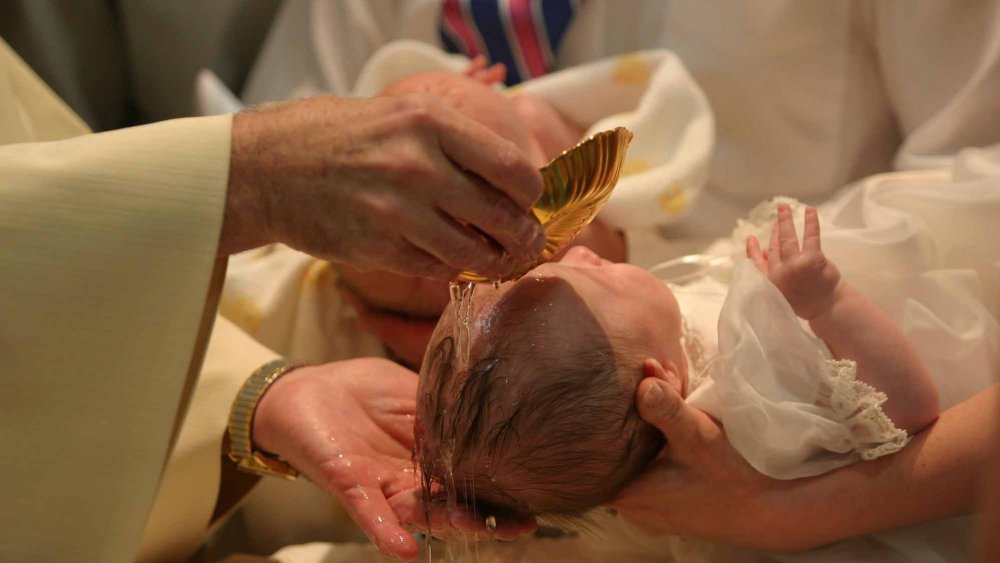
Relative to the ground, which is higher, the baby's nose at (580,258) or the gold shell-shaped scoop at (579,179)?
the gold shell-shaped scoop at (579,179)

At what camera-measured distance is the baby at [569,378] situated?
0.99m

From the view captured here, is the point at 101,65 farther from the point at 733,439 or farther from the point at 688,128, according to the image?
the point at 733,439

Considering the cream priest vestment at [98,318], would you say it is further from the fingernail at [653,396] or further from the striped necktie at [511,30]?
the striped necktie at [511,30]

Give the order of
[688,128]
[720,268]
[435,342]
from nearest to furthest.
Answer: [435,342] → [720,268] → [688,128]

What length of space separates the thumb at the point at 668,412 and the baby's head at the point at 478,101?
0.59 meters

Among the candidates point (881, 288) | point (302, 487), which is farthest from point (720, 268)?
point (302, 487)

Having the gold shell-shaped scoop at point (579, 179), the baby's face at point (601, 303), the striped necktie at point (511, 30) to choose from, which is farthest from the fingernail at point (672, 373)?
the striped necktie at point (511, 30)

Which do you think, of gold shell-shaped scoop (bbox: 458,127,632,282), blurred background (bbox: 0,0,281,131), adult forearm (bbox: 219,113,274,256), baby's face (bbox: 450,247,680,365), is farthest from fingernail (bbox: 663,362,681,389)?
blurred background (bbox: 0,0,281,131)

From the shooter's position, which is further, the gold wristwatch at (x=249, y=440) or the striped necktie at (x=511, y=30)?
the striped necktie at (x=511, y=30)

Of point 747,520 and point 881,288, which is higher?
point 881,288

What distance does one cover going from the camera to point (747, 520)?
108cm

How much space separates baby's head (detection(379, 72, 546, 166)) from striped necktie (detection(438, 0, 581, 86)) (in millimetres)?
308

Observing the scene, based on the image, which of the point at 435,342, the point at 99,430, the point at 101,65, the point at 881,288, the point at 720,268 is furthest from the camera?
the point at 101,65

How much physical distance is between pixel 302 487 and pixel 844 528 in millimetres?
818
